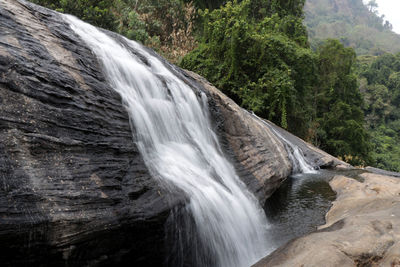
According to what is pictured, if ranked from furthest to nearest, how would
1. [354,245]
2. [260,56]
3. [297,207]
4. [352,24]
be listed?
Result: [352,24] < [260,56] < [297,207] < [354,245]

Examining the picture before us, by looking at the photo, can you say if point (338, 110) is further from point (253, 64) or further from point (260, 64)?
point (253, 64)

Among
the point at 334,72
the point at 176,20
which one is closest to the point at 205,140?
the point at 176,20

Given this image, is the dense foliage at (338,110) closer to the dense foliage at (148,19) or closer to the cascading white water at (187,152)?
the dense foliage at (148,19)

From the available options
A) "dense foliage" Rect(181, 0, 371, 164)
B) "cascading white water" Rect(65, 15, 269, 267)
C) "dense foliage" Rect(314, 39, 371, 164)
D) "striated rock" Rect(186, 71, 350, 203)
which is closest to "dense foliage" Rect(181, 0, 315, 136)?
"dense foliage" Rect(181, 0, 371, 164)

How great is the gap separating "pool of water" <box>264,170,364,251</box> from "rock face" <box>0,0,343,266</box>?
2.12 m

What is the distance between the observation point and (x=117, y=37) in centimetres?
591

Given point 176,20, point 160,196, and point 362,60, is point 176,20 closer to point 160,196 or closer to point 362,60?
point 160,196

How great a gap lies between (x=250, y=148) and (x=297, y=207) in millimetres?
1688

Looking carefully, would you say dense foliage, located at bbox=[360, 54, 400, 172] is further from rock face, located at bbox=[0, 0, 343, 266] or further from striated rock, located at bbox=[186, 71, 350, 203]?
rock face, located at bbox=[0, 0, 343, 266]

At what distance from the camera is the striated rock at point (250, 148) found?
19.2ft

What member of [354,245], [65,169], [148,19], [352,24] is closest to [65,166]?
[65,169]

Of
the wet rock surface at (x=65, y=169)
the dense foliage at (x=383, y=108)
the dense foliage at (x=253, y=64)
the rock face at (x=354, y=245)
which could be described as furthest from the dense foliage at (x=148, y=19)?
the dense foliage at (x=383, y=108)

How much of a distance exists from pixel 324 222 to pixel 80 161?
3.83 meters

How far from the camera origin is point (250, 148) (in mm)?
6578
